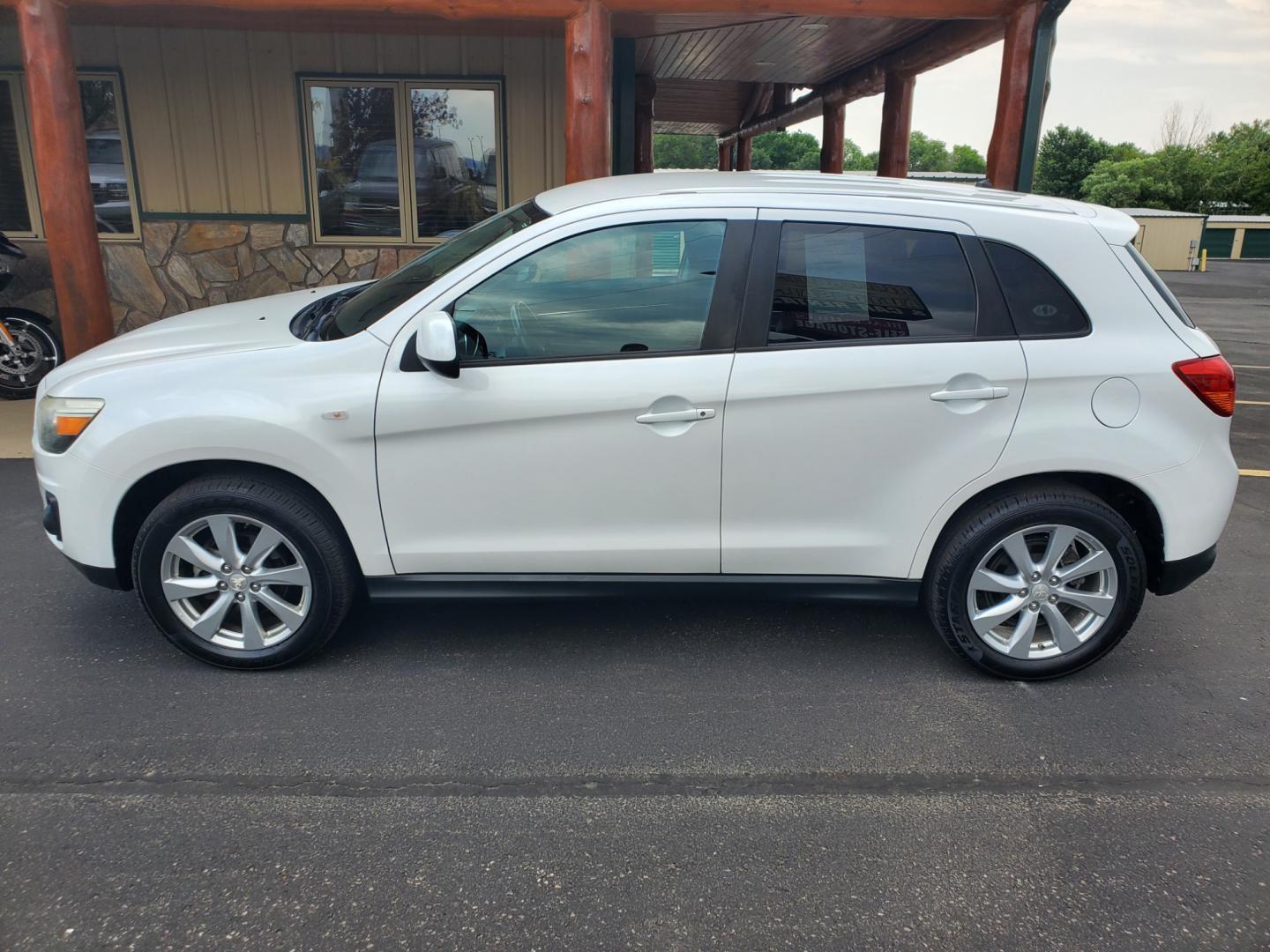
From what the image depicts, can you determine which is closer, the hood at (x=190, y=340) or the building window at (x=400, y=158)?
the hood at (x=190, y=340)

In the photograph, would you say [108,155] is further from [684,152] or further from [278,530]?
[684,152]

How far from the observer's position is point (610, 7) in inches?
265

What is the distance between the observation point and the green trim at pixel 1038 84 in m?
6.78

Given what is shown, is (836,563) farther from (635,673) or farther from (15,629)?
(15,629)

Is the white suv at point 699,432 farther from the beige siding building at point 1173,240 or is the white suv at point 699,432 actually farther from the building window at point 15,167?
the beige siding building at point 1173,240

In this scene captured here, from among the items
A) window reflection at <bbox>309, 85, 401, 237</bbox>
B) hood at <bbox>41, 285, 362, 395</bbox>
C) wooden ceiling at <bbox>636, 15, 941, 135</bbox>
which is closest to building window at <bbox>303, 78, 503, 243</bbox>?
window reflection at <bbox>309, 85, 401, 237</bbox>

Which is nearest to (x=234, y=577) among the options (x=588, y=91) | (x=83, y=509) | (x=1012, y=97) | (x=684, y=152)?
(x=83, y=509)

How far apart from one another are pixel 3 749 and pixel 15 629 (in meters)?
1.03

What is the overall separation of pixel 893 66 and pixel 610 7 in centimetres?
485

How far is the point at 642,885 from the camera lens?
2.65 metres

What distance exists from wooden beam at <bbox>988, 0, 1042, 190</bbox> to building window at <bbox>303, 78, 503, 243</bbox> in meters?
4.68

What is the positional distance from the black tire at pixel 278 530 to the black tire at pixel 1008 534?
2.28 m

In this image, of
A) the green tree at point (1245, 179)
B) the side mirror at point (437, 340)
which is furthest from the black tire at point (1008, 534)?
the green tree at point (1245, 179)

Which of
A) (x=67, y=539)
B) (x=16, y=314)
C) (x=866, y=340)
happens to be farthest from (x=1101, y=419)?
(x=16, y=314)
